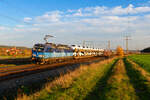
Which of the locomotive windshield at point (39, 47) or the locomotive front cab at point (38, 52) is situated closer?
the locomotive front cab at point (38, 52)

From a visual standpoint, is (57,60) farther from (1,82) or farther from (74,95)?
(74,95)

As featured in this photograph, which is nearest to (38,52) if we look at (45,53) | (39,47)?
(39,47)

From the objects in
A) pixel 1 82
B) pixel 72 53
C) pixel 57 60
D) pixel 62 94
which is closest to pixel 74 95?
pixel 62 94

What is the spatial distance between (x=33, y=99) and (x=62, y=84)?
118 inches

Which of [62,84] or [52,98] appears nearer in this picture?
[52,98]

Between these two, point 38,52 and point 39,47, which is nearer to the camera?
point 38,52

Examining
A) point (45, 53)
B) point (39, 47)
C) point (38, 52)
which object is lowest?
point (45, 53)

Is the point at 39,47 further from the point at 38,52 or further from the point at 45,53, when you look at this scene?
the point at 45,53

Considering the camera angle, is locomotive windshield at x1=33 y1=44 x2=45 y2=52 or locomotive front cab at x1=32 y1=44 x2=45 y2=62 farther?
locomotive windshield at x1=33 y1=44 x2=45 y2=52

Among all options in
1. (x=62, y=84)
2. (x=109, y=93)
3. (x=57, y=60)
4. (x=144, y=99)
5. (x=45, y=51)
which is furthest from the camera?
(x=57, y=60)

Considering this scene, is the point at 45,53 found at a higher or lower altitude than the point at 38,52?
lower

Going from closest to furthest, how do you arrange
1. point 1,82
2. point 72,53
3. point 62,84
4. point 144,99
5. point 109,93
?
point 144,99, point 109,93, point 62,84, point 1,82, point 72,53

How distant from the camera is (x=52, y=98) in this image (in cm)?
668

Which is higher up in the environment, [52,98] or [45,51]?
[45,51]
